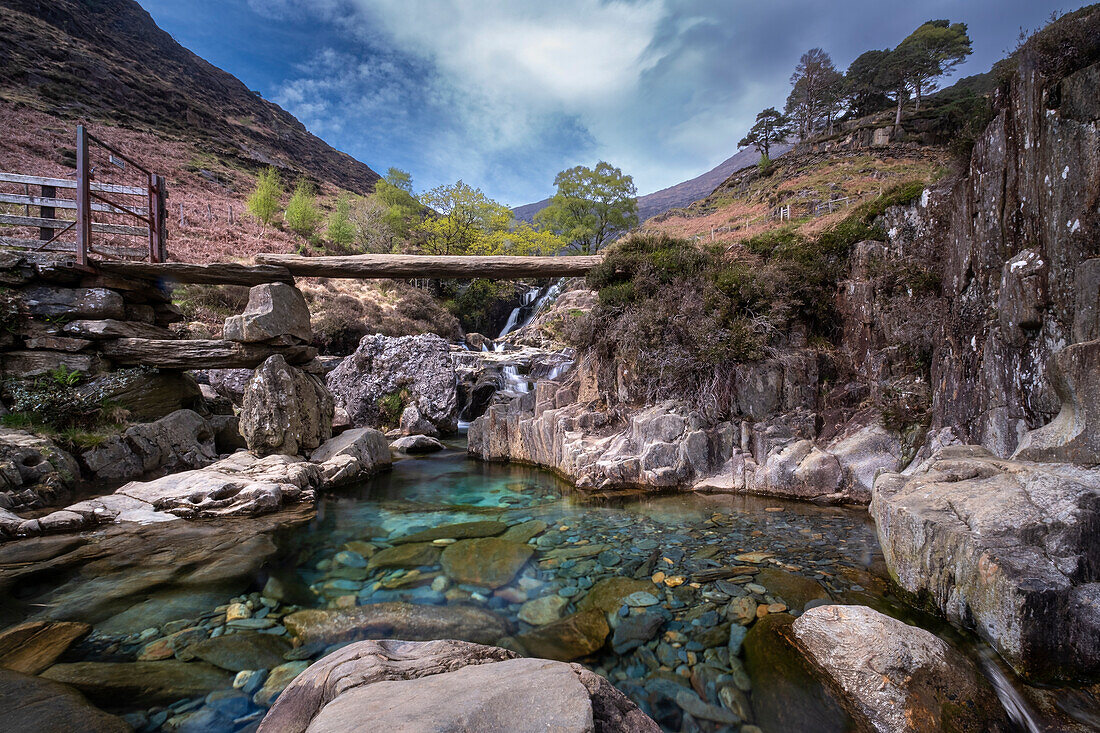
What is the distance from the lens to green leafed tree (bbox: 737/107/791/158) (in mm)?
52906

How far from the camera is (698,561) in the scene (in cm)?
429

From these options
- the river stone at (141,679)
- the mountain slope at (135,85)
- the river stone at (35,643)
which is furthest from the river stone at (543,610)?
the mountain slope at (135,85)

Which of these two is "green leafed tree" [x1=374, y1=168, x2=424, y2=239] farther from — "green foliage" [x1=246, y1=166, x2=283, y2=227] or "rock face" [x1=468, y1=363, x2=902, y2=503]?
"rock face" [x1=468, y1=363, x2=902, y2=503]

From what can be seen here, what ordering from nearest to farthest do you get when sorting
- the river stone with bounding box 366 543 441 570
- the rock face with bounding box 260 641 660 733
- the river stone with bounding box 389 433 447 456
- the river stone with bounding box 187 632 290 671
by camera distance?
1. the rock face with bounding box 260 641 660 733
2. the river stone with bounding box 187 632 290 671
3. the river stone with bounding box 366 543 441 570
4. the river stone with bounding box 389 433 447 456

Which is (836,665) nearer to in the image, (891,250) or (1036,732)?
(1036,732)

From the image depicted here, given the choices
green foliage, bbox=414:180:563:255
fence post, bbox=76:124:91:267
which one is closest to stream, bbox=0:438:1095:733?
fence post, bbox=76:124:91:267

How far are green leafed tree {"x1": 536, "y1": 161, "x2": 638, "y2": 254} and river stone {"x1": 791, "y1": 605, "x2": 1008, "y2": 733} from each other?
116 feet

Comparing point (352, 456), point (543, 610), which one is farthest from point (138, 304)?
point (543, 610)

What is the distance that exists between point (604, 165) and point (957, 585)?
39157 millimetres

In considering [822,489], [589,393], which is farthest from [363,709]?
[589,393]

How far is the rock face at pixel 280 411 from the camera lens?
779 centimetres

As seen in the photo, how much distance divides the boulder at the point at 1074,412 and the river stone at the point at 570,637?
154 inches

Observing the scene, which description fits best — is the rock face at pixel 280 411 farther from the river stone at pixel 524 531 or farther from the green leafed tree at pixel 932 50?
the green leafed tree at pixel 932 50

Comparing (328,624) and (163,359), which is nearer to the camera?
(328,624)
